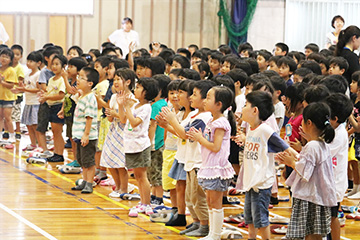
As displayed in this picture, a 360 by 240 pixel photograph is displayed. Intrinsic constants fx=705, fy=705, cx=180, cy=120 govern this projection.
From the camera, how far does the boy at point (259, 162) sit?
16.4 feet

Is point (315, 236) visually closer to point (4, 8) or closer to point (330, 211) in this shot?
point (330, 211)

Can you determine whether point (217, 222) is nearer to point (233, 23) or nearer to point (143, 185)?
point (143, 185)

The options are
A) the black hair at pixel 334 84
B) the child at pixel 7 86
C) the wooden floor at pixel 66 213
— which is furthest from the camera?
the child at pixel 7 86

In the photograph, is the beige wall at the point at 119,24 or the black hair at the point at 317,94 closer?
the black hair at the point at 317,94

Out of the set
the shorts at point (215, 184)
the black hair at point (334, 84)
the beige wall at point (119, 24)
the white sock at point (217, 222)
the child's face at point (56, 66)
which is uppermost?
the beige wall at point (119, 24)

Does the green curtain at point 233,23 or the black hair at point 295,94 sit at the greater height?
the green curtain at point 233,23

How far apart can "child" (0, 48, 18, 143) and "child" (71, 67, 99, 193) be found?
310cm

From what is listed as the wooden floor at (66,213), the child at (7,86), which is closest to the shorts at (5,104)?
the child at (7,86)

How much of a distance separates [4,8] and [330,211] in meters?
11.9

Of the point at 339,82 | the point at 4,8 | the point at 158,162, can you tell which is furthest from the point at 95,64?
the point at 4,8

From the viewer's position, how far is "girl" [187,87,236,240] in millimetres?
5320

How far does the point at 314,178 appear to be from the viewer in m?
4.77

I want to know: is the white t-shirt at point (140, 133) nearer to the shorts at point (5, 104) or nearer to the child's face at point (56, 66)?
the child's face at point (56, 66)

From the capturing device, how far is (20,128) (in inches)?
453
